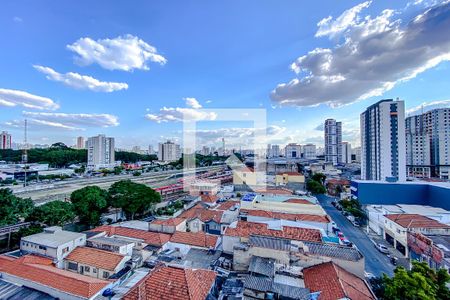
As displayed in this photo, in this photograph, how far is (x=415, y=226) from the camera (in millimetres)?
9578

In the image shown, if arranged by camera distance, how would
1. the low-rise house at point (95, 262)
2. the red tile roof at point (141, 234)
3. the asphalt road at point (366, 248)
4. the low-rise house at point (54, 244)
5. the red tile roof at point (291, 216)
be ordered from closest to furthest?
the low-rise house at point (95, 262)
the low-rise house at point (54, 244)
the red tile roof at point (141, 234)
the asphalt road at point (366, 248)
the red tile roof at point (291, 216)

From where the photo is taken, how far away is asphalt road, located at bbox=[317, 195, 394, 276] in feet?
28.1

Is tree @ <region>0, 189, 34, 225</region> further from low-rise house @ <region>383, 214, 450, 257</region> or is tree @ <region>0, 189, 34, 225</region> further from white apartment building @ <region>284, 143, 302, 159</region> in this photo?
white apartment building @ <region>284, 143, 302, 159</region>

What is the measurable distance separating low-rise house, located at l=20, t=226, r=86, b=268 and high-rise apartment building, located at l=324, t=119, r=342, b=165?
44.1 metres

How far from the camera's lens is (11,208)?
8602mm

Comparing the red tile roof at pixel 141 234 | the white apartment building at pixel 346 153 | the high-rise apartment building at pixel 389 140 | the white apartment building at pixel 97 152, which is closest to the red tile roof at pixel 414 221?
the red tile roof at pixel 141 234

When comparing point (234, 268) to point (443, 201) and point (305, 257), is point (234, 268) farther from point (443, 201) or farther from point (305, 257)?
point (443, 201)

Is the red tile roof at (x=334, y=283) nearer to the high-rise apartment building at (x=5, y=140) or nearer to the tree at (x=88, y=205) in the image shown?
the tree at (x=88, y=205)

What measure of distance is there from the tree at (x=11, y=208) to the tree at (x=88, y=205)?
6.06 feet

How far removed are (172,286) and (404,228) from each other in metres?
10.4

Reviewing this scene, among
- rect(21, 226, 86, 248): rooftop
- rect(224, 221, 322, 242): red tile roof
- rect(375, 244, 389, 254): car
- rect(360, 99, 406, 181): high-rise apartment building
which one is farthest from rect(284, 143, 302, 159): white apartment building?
rect(21, 226, 86, 248): rooftop

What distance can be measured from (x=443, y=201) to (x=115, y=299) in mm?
18227

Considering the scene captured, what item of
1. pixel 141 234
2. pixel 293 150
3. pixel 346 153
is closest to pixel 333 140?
pixel 346 153

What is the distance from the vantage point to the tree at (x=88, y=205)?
10625mm
